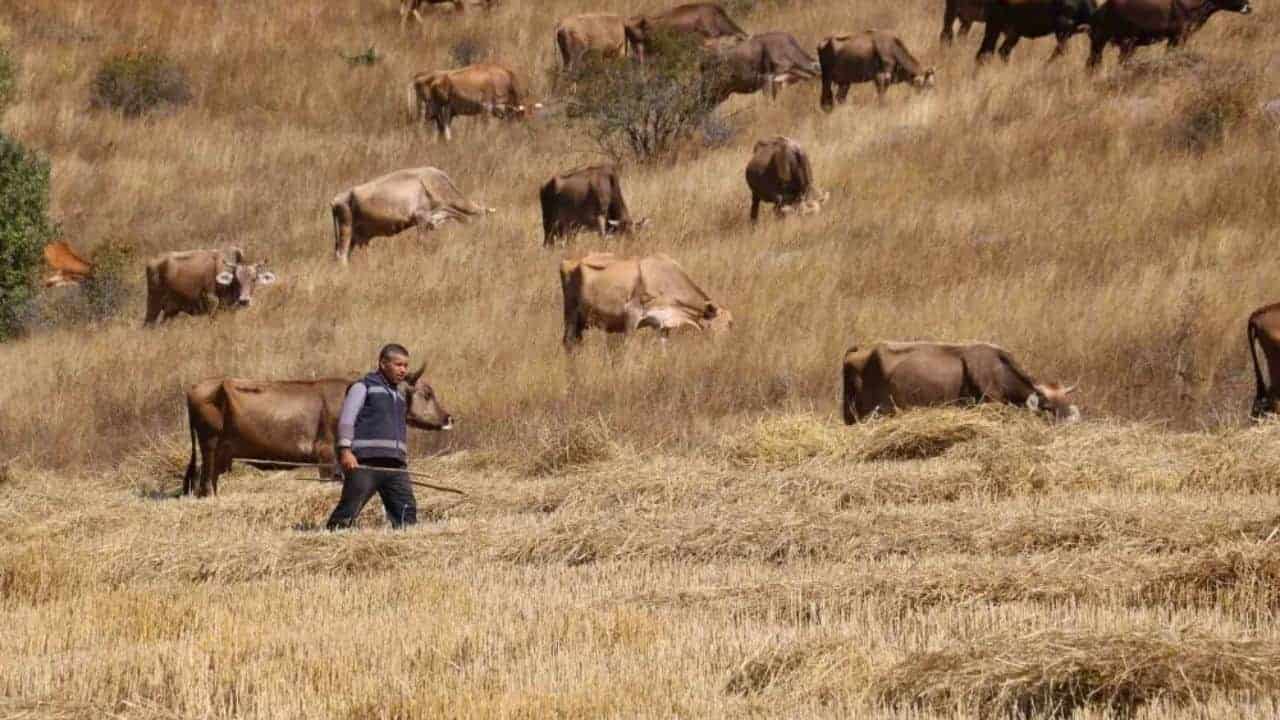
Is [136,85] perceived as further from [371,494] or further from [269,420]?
[371,494]

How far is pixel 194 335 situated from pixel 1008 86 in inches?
512

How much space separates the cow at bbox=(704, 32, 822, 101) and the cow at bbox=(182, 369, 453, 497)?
17.1 meters

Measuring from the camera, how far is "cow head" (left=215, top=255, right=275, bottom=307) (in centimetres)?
2661

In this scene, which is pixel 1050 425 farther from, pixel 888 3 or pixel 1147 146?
pixel 888 3

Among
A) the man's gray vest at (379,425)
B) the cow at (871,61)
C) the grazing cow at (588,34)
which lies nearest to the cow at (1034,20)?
the cow at (871,61)

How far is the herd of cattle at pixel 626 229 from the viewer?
58.1 feet

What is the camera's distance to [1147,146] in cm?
2723

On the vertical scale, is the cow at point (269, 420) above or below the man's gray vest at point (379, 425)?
below

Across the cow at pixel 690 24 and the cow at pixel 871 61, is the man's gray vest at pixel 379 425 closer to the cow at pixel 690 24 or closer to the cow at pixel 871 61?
the cow at pixel 871 61

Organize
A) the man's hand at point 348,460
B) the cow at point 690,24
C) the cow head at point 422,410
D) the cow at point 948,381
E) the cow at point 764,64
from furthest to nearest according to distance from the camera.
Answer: the cow at point 690,24, the cow at point 764,64, the cow head at point 422,410, the cow at point 948,381, the man's hand at point 348,460

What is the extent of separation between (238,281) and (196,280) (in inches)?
31.4

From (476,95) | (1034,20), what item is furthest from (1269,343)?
(476,95)

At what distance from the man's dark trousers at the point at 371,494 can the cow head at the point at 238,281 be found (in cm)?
1313

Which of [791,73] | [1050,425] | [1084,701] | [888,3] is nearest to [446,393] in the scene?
[1050,425]
